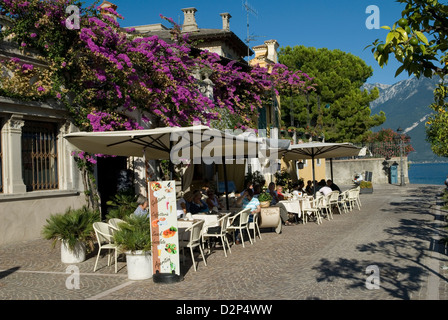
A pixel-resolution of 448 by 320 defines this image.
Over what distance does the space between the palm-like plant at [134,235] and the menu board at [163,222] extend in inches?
14.5

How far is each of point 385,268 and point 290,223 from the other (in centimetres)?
684

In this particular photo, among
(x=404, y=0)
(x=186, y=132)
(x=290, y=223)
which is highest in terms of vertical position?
(x=404, y=0)

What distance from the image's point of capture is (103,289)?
269 inches

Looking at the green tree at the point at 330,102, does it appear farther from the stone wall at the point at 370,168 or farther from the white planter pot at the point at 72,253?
the white planter pot at the point at 72,253

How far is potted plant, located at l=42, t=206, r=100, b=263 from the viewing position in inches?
337

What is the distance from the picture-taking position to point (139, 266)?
24.2 ft

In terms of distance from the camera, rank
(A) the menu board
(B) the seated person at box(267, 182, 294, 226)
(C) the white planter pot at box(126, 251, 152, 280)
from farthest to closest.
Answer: (B) the seated person at box(267, 182, 294, 226), (C) the white planter pot at box(126, 251, 152, 280), (A) the menu board

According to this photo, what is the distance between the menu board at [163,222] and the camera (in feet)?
23.6

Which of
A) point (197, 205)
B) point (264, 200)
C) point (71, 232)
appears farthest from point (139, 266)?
point (264, 200)

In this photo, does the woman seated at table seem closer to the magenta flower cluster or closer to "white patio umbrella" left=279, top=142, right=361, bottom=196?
the magenta flower cluster

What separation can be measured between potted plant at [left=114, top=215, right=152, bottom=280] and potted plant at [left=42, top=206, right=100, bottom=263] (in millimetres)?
1251

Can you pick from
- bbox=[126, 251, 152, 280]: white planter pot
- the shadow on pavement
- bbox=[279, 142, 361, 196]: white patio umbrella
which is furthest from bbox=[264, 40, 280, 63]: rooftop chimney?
bbox=[126, 251, 152, 280]: white planter pot
